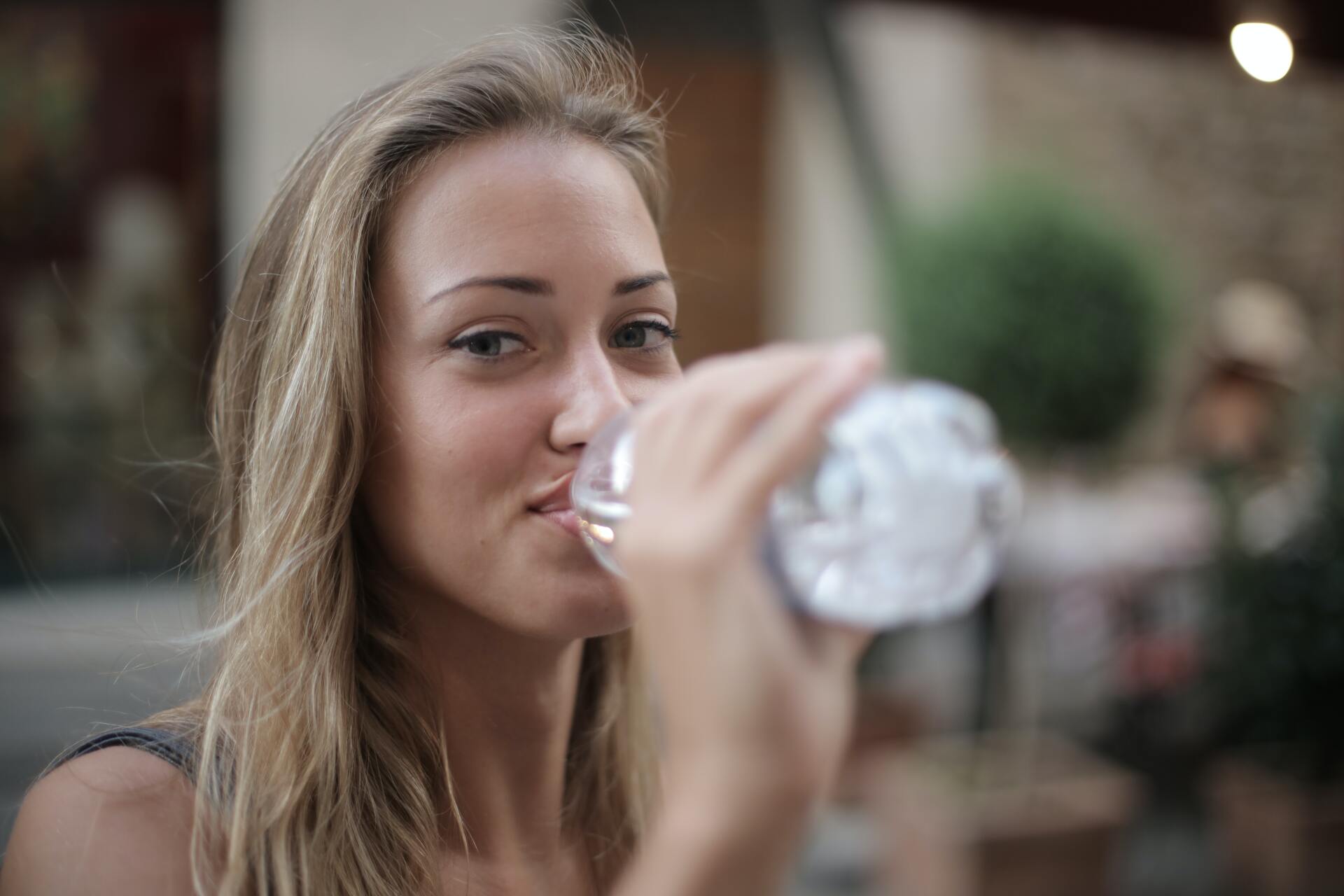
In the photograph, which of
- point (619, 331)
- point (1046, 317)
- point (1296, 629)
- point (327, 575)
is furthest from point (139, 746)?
point (1296, 629)

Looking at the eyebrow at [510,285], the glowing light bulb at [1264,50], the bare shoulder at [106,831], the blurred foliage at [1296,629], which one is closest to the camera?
the bare shoulder at [106,831]

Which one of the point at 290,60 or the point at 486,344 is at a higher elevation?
the point at 290,60

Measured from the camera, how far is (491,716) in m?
1.22

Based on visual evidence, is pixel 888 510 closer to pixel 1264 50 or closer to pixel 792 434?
pixel 792 434

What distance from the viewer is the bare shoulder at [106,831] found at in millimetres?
973

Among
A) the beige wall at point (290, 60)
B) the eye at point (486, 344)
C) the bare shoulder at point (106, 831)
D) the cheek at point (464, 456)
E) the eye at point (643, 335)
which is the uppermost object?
the beige wall at point (290, 60)

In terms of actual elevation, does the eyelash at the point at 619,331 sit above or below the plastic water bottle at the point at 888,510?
above

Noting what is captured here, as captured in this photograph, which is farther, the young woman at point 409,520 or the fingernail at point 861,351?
the young woman at point 409,520

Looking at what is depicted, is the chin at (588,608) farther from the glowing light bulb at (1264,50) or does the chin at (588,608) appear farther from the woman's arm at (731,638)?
the glowing light bulb at (1264,50)

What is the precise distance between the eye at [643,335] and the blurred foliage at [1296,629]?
3528 mm

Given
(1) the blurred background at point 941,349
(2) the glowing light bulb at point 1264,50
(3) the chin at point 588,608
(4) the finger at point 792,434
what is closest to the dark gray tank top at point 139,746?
(3) the chin at point 588,608

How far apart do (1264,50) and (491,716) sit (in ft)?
6.56

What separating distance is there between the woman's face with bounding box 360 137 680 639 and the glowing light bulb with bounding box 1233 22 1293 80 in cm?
167

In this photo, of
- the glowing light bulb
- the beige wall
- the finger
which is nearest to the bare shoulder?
the finger
